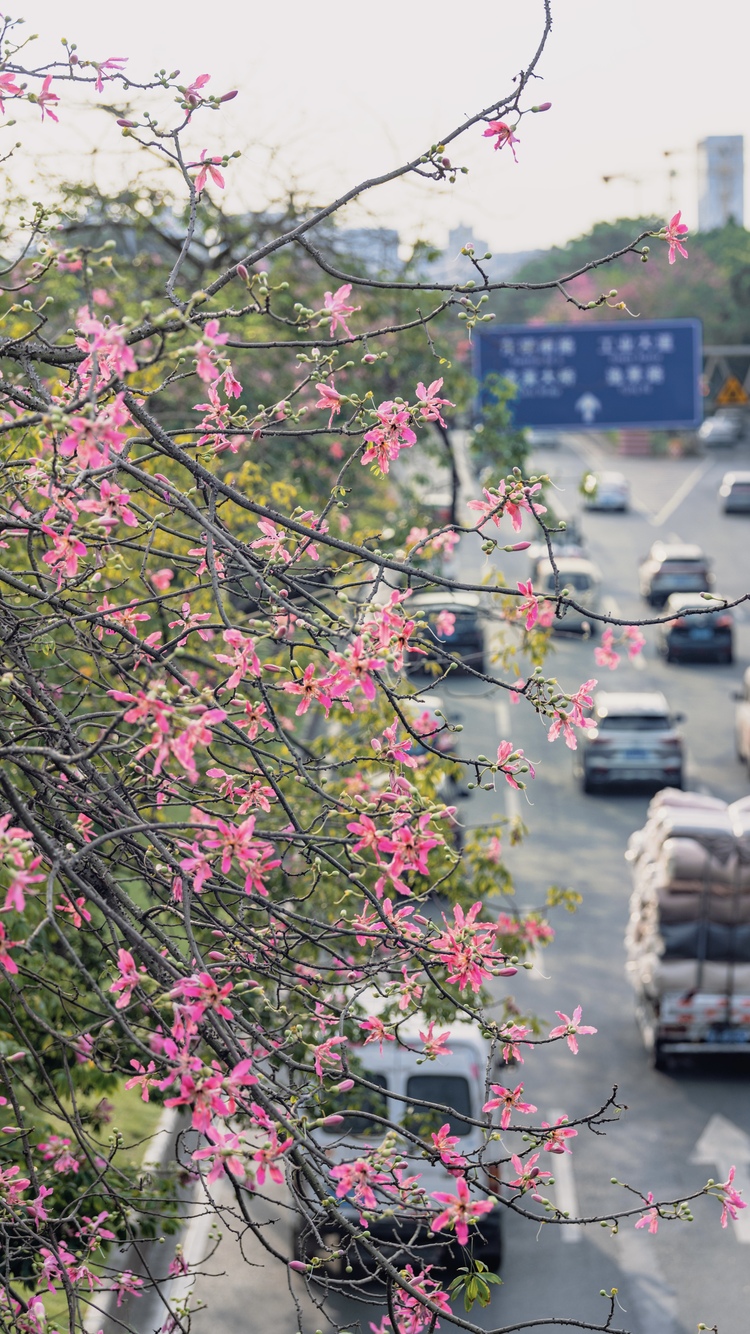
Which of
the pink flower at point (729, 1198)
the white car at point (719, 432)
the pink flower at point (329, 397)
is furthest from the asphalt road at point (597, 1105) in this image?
the white car at point (719, 432)

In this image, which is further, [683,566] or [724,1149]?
[683,566]

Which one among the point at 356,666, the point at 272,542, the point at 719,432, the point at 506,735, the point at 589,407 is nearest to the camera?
the point at 356,666

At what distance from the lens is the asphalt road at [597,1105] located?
1023cm

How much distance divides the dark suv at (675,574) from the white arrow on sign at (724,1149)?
2015 centimetres

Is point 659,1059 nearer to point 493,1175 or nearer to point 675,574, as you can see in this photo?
point 493,1175

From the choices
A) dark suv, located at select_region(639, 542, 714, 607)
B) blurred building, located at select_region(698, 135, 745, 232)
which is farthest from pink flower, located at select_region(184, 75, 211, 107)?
blurred building, located at select_region(698, 135, 745, 232)

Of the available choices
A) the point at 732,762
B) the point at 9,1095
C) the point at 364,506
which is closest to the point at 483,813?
the point at 732,762

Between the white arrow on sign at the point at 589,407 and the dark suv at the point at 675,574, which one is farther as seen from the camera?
the dark suv at the point at 675,574

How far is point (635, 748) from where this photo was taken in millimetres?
22062

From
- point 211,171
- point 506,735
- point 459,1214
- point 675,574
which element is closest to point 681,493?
point 675,574

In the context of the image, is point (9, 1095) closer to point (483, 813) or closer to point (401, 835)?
point (401, 835)

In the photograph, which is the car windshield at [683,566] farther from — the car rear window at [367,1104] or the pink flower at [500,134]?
the pink flower at [500,134]

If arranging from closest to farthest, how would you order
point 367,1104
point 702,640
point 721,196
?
point 367,1104 → point 702,640 → point 721,196

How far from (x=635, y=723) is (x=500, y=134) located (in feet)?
59.9
